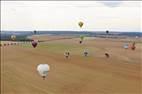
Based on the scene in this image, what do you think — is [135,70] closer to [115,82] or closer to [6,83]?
[115,82]

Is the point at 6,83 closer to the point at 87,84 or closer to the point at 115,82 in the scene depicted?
the point at 87,84

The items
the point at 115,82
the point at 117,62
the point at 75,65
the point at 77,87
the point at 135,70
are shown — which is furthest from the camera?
the point at 117,62

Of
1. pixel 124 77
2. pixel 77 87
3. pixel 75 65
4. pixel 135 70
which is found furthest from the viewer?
pixel 75 65

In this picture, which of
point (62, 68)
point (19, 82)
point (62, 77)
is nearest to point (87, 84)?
point (62, 77)

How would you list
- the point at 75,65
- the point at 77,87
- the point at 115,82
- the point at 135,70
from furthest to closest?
the point at 75,65
the point at 135,70
the point at 115,82
the point at 77,87

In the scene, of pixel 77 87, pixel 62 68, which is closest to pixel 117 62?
pixel 62 68

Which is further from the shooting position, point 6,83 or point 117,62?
point 117,62

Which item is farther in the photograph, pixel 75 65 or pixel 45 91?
pixel 75 65

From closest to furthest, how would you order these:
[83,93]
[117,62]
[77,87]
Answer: [83,93] → [77,87] → [117,62]
